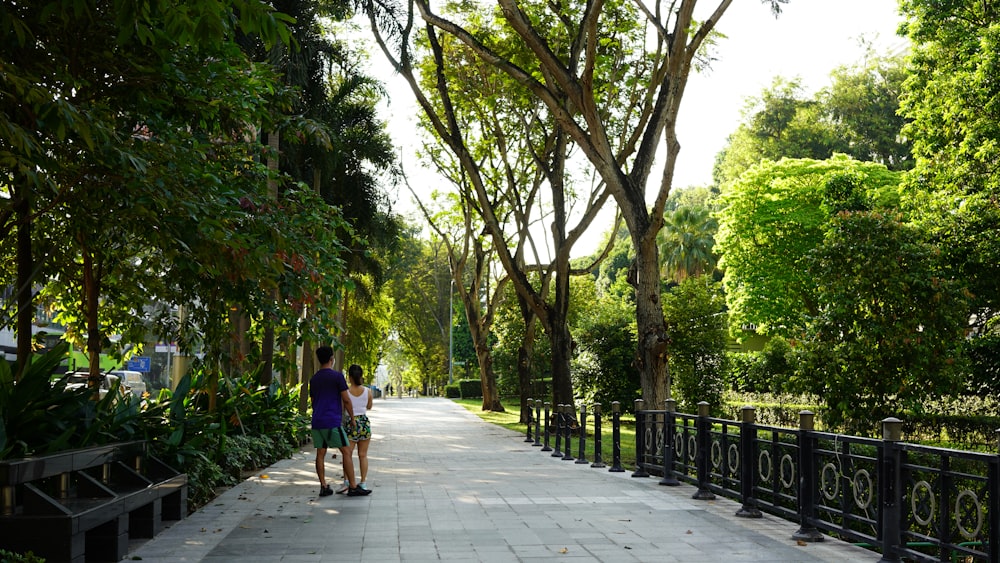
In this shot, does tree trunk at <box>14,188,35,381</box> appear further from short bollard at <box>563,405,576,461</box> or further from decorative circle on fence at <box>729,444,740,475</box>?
short bollard at <box>563,405,576,461</box>

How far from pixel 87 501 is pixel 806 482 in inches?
244

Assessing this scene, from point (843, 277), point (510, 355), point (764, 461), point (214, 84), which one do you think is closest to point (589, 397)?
point (843, 277)

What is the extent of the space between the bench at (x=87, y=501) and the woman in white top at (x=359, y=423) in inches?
107

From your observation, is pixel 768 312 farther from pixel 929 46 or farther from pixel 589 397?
pixel 929 46

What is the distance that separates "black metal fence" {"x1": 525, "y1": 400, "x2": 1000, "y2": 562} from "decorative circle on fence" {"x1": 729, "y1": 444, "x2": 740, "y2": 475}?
0.01m

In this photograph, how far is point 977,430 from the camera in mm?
25547

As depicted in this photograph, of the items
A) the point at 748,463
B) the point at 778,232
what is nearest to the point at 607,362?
the point at 778,232

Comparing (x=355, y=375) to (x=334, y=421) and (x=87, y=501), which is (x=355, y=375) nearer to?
(x=334, y=421)

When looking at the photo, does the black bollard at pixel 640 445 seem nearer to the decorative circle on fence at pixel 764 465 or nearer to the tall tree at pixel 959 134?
the decorative circle on fence at pixel 764 465

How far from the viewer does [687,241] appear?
56031mm

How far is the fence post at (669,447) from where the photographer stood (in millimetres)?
13047

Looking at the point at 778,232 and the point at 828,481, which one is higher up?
the point at 778,232

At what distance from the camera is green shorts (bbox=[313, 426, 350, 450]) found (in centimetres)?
1158

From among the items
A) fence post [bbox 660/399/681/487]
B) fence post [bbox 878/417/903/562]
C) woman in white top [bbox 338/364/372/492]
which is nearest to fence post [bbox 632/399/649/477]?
fence post [bbox 660/399/681/487]
